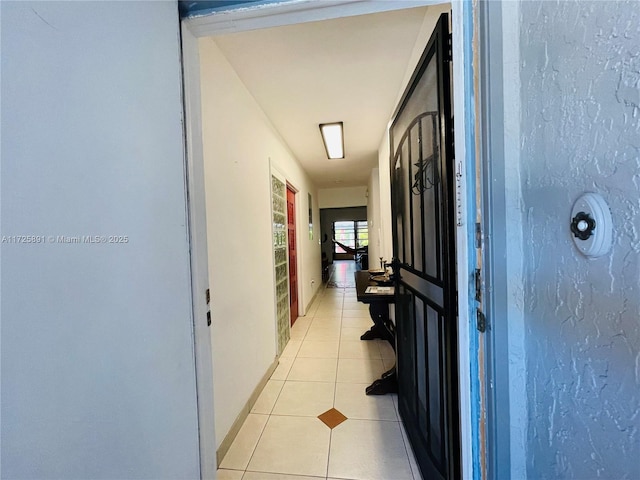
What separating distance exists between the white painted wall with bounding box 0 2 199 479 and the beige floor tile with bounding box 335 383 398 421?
1290 millimetres

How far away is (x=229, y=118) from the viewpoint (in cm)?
171

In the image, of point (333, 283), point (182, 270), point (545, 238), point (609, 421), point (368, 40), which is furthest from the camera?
point (333, 283)

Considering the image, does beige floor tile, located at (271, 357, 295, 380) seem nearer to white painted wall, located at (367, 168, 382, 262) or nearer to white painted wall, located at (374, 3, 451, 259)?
white painted wall, located at (374, 3, 451, 259)

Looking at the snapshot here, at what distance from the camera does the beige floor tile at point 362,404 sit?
68.6 inches

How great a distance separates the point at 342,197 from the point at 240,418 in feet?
20.0

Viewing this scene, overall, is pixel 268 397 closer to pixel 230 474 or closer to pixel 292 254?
pixel 230 474

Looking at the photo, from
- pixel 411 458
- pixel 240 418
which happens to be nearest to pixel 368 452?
pixel 411 458

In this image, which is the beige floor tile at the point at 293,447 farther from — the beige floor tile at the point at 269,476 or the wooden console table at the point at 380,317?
the wooden console table at the point at 380,317

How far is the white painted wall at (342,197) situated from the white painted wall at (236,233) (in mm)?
4595

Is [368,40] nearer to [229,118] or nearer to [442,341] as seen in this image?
[229,118]

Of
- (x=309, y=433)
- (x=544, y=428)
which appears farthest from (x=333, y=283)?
(x=544, y=428)

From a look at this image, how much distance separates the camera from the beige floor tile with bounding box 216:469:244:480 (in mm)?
1307

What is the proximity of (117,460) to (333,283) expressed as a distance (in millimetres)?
6448

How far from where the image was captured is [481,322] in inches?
27.2
